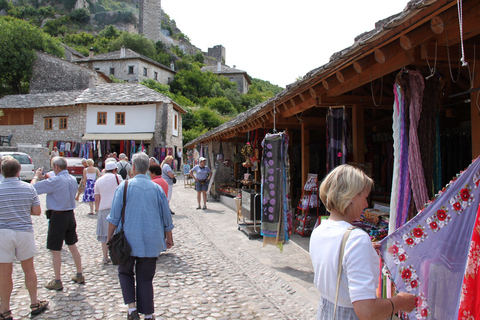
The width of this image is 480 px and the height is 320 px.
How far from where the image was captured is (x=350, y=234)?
58.0 inches

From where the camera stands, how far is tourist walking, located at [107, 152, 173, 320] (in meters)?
3.27

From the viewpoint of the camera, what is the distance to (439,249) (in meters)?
2.38

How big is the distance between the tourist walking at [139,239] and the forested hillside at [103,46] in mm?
31261

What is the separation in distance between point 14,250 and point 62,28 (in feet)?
228

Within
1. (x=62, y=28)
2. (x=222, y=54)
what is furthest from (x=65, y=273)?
(x=222, y=54)

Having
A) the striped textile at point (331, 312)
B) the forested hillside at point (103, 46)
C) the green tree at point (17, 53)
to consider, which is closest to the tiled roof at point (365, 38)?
the striped textile at point (331, 312)

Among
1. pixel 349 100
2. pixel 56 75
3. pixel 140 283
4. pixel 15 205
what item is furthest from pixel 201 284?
pixel 56 75

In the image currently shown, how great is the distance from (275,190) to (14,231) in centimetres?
393

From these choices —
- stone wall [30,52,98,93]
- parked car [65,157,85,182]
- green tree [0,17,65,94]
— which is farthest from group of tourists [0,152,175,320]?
green tree [0,17,65,94]

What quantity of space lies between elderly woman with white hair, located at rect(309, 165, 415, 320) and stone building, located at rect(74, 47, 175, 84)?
44829 mm

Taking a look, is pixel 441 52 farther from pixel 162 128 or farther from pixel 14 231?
pixel 162 128

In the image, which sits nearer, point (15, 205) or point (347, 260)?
point (347, 260)

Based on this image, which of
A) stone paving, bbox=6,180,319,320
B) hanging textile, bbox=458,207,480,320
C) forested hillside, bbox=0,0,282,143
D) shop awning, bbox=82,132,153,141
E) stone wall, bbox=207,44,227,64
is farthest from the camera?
stone wall, bbox=207,44,227,64

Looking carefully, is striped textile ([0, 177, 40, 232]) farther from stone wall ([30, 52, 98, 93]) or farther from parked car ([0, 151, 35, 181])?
stone wall ([30, 52, 98, 93])
